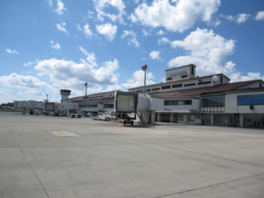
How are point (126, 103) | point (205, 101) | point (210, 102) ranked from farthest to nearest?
point (205, 101) → point (210, 102) → point (126, 103)

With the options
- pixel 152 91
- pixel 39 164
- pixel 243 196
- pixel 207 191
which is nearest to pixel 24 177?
pixel 39 164

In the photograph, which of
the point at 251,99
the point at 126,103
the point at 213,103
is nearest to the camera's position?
the point at 126,103

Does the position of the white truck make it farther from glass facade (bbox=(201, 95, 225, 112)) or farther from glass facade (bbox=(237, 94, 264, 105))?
glass facade (bbox=(237, 94, 264, 105))

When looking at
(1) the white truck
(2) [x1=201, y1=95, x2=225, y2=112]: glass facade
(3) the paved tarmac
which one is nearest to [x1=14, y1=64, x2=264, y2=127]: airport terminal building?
(2) [x1=201, y1=95, x2=225, y2=112]: glass facade

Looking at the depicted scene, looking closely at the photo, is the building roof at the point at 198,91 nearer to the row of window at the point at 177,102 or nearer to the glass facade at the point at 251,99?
the row of window at the point at 177,102

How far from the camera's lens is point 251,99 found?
1515 inches

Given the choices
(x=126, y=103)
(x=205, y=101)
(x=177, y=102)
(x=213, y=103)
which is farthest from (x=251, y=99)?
(x=126, y=103)

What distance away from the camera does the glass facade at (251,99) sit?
37.1 meters

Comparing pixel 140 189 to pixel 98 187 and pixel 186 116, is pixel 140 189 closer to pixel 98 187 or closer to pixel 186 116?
pixel 98 187

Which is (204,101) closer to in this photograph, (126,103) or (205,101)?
(205,101)

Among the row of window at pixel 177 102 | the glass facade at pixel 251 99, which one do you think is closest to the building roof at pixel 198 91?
the row of window at pixel 177 102

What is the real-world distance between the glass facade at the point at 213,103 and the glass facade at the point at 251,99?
4167 millimetres

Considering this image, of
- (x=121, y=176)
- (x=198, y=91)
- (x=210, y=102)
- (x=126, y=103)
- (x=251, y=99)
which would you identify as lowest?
(x=121, y=176)

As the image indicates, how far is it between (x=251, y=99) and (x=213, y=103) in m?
8.99
